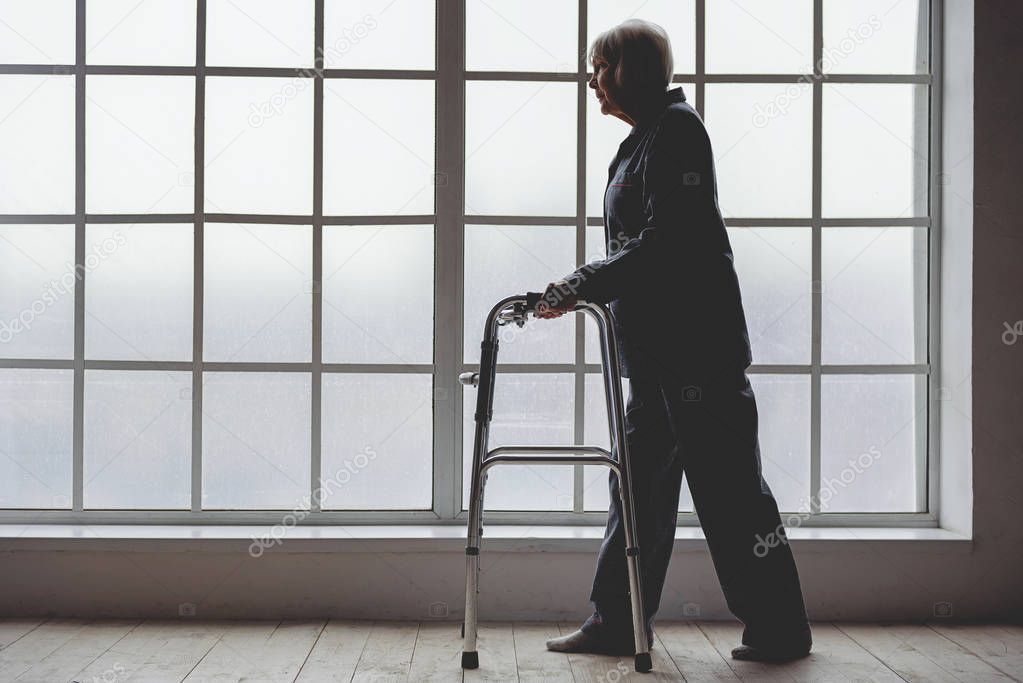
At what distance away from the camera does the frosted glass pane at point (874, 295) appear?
2975 millimetres

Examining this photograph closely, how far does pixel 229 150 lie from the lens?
293cm

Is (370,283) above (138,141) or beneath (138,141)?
beneath

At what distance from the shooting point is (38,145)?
295 cm

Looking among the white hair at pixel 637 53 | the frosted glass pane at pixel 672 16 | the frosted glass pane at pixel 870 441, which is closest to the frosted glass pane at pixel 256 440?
the white hair at pixel 637 53

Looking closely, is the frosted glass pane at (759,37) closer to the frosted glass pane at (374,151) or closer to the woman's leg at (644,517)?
the frosted glass pane at (374,151)

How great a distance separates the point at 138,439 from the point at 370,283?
848mm

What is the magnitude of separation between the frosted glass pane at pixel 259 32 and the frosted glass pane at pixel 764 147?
125cm

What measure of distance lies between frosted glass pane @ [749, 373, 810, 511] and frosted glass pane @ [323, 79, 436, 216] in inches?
48.5

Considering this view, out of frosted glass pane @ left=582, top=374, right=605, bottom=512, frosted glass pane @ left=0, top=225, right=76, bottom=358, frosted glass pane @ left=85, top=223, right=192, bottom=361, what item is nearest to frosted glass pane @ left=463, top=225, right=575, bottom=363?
frosted glass pane @ left=582, top=374, right=605, bottom=512

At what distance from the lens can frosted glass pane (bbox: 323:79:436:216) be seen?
294cm

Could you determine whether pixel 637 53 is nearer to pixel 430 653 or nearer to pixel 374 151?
pixel 374 151

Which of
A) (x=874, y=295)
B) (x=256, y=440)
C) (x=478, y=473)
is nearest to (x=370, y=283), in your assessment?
(x=256, y=440)

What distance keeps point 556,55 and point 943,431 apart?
1.65 metres

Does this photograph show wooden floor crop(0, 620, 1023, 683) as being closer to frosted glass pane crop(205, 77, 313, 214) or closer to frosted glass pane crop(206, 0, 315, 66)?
frosted glass pane crop(205, 77, 313, 214)
